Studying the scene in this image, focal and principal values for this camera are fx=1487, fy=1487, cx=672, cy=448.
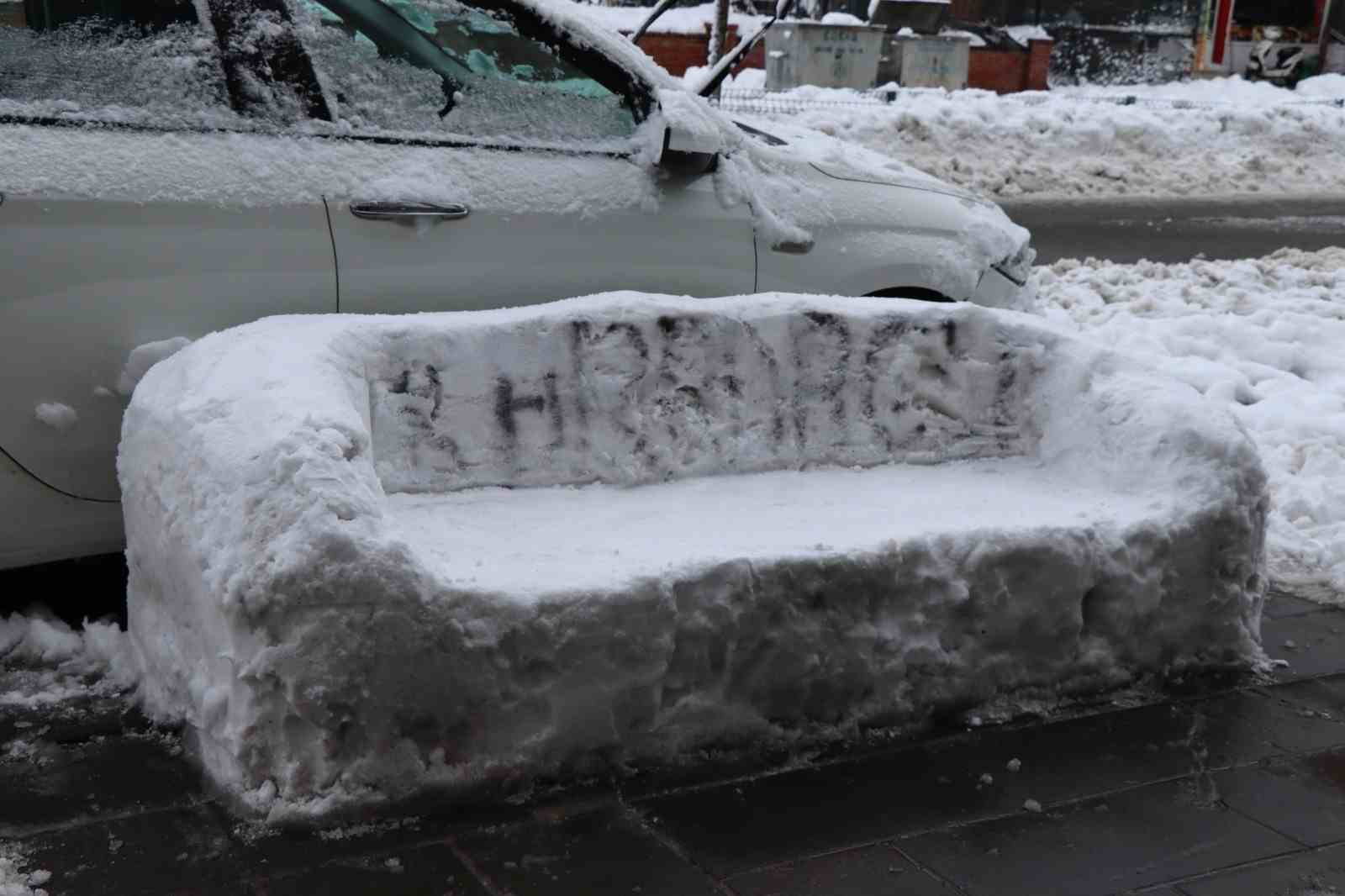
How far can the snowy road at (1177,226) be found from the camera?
12.6 m

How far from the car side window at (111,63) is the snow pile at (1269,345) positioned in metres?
3.05

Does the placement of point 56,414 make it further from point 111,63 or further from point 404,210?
point 404,210

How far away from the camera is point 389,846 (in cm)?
315

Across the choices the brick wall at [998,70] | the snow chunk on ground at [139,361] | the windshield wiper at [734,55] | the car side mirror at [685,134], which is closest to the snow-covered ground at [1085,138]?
the brick wall at [998,70]

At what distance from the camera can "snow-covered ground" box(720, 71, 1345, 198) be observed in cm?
1781

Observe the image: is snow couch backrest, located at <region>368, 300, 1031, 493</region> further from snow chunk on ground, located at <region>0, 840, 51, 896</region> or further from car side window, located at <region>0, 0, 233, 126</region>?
snow chunk on ground, located at <region>0, 840, 51, 896</region>

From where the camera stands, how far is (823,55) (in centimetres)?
2402

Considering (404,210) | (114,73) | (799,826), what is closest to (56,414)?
(114,73)

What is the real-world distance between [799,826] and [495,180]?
2.31 m

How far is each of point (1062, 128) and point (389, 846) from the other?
17953 mm

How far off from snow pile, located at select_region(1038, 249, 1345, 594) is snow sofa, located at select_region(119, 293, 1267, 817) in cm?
68

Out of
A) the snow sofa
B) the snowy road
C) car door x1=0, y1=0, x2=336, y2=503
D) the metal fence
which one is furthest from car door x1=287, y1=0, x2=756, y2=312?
the metal fence

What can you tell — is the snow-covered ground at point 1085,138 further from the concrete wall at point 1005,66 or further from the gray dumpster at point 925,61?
the concrete wall at point 1005,66

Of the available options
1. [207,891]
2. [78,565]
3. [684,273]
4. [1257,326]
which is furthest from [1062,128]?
[207,891]
